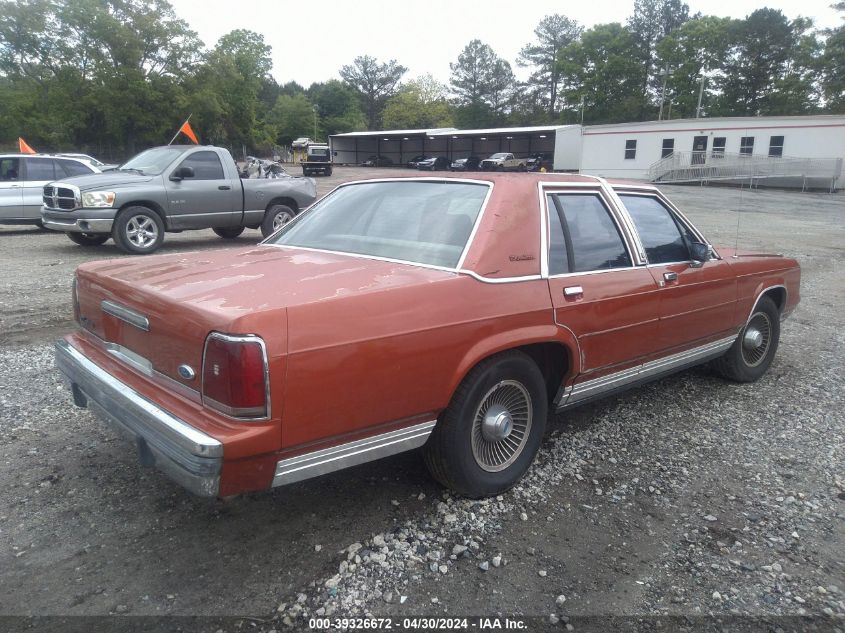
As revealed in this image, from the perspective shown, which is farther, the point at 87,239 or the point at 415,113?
the point at 415,113

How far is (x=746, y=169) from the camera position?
3425cm

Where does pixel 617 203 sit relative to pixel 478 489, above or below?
above

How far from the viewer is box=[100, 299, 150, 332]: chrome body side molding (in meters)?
2.73

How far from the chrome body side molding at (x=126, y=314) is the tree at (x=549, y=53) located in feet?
279

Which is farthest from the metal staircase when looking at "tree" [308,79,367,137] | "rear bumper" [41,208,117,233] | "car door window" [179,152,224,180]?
"tree" [308,79,367,137]

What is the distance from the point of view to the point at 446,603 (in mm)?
2473

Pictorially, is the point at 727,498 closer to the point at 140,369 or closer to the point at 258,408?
the point at 258,408

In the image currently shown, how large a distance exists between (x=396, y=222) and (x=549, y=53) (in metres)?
89.4

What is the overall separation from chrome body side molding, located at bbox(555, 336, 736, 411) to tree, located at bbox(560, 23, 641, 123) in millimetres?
70158

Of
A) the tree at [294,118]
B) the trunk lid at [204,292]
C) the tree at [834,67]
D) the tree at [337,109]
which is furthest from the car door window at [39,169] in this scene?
the tree at [337,109]

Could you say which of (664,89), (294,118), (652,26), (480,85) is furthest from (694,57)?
(294,118)

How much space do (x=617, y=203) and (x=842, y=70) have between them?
6052 centimetres

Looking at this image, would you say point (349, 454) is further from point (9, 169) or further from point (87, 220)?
point (9, 169)

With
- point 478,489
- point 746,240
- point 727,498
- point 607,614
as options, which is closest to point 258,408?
point 478,489
